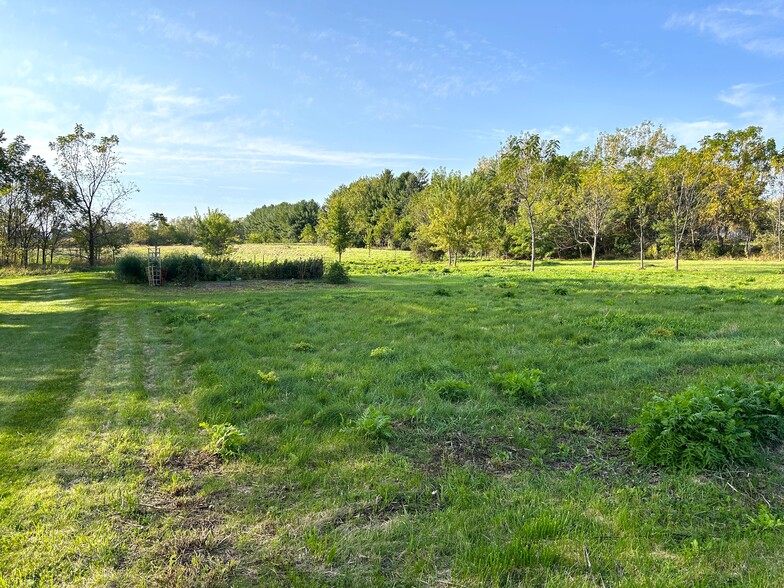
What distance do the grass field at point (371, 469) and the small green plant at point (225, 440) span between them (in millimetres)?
21

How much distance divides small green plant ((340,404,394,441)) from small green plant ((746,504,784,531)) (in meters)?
2.77

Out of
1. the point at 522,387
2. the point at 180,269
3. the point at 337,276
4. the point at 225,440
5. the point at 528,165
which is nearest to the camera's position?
the point at 225,440

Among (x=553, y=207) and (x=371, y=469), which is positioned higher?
(x=553, y=207)

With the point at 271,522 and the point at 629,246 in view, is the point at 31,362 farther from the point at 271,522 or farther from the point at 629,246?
the point at 629,246

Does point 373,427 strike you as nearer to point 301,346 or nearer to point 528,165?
point 301,346

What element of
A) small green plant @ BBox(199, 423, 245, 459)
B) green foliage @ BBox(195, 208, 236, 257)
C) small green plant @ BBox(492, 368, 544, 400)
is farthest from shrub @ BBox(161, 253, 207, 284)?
small green plant @ BBox(492, 368, 544, 400)

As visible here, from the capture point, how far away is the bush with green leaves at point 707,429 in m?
3.49

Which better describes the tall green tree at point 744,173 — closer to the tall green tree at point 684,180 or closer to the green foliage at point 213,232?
the tall green tree at point 684,180

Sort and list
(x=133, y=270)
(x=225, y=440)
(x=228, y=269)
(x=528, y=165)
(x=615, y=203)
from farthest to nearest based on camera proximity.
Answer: (x=615, y=203) < (x=528, y=165) < (x=228, y=269) < (x=133, y=270) < (x=225, y=440)

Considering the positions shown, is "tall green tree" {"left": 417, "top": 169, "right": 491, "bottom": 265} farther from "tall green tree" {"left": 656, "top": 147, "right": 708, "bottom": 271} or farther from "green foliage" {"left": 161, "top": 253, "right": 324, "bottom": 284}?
"tall green tree" {"left": 656, "top": 147, "right": 708, "bottom": 271}

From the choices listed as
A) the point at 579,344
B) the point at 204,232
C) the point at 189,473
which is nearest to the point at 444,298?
the point at 579,344

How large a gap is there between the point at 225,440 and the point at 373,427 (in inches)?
55.8

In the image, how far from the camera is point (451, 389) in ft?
17.8

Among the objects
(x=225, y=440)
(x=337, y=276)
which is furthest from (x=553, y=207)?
(x=225, y=440)
